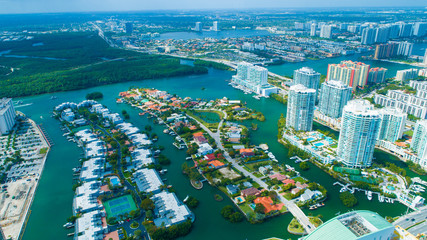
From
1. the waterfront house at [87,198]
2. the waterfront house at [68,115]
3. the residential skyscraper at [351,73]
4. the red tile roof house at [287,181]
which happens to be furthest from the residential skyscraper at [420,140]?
the waterfront house at [68,115]

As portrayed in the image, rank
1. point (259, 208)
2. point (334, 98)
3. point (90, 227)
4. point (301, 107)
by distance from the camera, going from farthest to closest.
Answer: point (334, 98)
point (301, 107)
point (259, 208)
point (90, 227)

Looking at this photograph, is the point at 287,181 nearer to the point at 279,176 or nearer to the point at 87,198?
→ the point at 279,176

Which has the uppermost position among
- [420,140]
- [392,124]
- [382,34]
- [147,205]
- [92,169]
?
[382,34]

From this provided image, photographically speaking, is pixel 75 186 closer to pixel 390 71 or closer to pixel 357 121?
pixel 357 121

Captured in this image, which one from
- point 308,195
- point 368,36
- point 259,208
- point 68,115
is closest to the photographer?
point 259,208

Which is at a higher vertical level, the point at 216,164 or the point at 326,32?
the point at 326,32

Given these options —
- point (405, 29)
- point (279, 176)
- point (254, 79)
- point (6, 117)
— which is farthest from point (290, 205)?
point (405, 29)

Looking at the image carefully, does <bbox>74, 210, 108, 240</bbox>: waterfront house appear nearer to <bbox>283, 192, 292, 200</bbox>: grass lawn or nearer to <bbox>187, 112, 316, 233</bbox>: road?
<bbox>187, 112, 316, 233</bbox>: road
